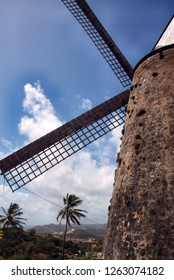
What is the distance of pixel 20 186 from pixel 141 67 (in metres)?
7.29

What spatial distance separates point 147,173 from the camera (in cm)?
800

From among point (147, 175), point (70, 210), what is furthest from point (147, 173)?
point (70, 210)

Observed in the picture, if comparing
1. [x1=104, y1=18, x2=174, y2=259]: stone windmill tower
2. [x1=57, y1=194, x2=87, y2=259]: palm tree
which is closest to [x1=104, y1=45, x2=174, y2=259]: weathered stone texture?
[x1=104, y1=18, x2=174, y2=259]: stone windmill tower

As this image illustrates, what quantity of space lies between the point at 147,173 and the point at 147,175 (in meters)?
0.06

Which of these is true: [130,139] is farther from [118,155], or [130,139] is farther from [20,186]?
[20,186]

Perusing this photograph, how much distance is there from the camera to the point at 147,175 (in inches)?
314

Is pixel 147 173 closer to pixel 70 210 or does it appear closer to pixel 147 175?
pixel 147 175

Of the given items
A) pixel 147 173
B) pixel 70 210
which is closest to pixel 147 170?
pixel 147 173

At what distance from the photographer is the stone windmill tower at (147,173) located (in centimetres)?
712

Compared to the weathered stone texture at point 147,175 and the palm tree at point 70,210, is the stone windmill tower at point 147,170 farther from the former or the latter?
the palm tree at point 70,210

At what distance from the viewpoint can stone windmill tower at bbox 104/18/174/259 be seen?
7.12 m

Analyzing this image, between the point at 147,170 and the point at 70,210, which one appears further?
the point at 70,210

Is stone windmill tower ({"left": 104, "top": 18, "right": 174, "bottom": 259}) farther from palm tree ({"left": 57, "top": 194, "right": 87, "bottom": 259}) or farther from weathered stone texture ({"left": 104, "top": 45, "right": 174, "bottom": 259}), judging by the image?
palm tree ({"left": 57, "top": 194, "right": 87, "bottom": 259})
